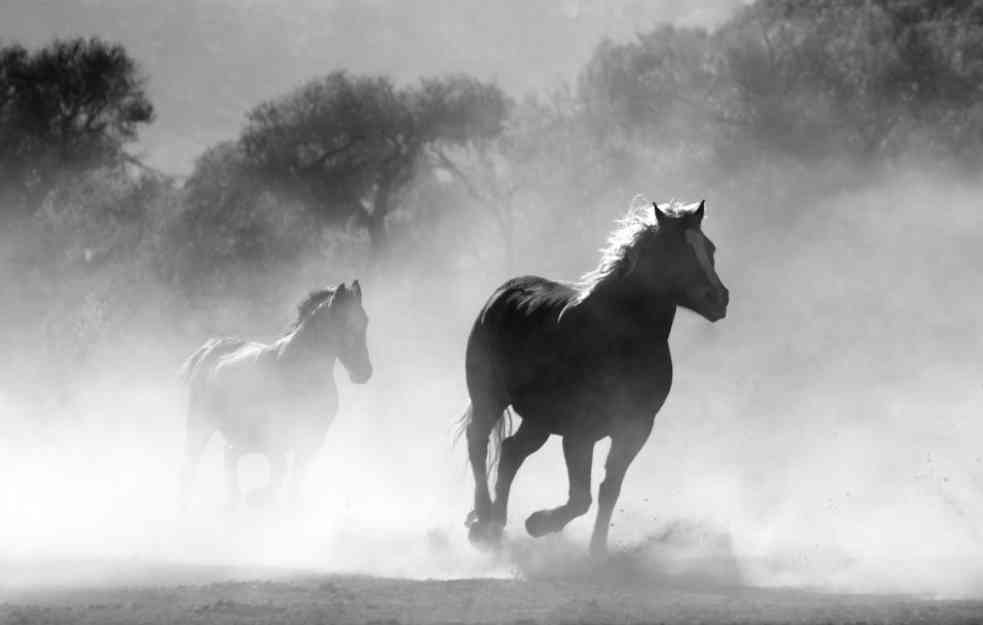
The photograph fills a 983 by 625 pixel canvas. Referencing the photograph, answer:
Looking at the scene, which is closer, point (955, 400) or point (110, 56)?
point (955, 400)

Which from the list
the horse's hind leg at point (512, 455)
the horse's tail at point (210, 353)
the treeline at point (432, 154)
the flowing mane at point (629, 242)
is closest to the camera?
the flowing mane at point (629, 242)

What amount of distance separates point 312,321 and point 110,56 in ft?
133

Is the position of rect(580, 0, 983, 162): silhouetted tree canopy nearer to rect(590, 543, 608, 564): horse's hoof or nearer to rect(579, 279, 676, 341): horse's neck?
rect(579, 279, 676, 341): horse's neck

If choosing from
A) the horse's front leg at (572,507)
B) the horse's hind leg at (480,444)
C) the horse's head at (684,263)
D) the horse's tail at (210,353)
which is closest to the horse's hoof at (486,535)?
the horse's hind leg at (480,444)

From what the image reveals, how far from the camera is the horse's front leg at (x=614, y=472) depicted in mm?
13711

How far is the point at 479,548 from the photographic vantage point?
14609 mm

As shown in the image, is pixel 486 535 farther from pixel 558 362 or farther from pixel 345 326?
pixel 345 326

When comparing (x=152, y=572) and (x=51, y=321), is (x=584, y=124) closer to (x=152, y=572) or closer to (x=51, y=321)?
(x=51, y=321)

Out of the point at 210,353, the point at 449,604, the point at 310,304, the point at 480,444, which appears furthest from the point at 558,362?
the point at 210,353

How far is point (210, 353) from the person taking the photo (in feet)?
69.2

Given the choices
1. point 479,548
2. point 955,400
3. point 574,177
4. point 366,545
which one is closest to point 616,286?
point 479,548

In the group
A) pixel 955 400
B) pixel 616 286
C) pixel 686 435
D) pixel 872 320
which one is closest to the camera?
pixel 616 286

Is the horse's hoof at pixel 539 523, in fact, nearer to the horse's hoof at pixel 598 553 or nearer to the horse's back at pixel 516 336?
the horse's hoof at pixel 598 553

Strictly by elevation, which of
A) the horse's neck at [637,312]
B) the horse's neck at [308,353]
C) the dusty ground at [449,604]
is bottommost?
the dusty ground at [449,604]
